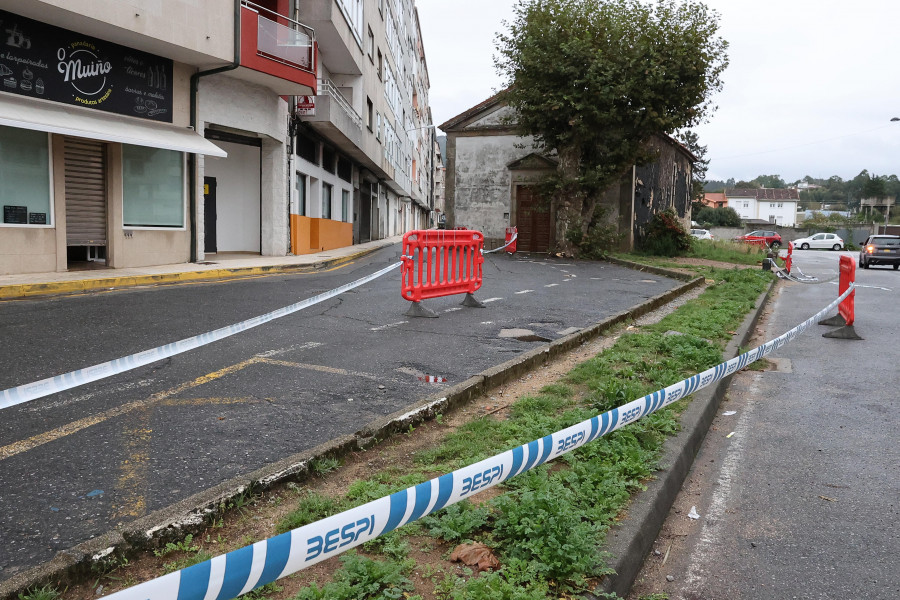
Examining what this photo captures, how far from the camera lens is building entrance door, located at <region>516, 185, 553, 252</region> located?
28469 mm

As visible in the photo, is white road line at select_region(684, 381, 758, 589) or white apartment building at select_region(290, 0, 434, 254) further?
white apartment building at select_region(290, 0, 434, 254)

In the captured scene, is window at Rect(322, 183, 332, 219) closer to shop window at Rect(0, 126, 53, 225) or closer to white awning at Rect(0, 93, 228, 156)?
white awning at Rect(0, 93, 228, 156)

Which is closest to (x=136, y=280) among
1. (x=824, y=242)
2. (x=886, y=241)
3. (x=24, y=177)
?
(x=24, y=177)

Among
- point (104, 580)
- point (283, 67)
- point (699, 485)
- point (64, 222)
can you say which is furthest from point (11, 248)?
point (699, 485)

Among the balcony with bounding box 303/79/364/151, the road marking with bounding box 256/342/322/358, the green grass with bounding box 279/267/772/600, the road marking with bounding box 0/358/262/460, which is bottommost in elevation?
the green grass with bounding box 279/267/772/600

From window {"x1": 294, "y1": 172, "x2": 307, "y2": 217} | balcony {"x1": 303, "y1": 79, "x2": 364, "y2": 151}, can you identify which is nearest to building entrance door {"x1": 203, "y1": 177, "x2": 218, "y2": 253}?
window {"x1": 294, "y1": 172, "x2": 307, "y2": 217}

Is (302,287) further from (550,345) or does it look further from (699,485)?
(699,485)

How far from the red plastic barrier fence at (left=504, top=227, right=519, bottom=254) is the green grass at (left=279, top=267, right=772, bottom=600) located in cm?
2230

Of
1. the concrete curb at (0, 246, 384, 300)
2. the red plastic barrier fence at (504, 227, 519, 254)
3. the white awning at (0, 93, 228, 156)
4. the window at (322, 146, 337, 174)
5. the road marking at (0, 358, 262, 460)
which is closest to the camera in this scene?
the road marking at (0, 358, 262, 460)

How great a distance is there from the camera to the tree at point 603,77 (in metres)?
21.6

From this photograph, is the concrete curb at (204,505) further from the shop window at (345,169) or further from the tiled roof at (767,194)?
the tiled roof at (767,194)

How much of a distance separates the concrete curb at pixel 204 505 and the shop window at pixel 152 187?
39.5 feet

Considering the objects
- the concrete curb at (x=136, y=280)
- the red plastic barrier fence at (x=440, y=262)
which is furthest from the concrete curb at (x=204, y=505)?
the concrete curb at (x=136, y=280)

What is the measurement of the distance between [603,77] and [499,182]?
818 centimetres
